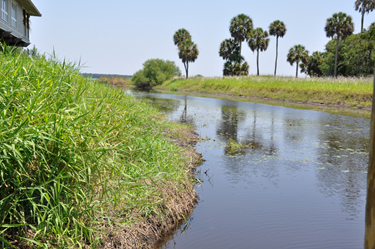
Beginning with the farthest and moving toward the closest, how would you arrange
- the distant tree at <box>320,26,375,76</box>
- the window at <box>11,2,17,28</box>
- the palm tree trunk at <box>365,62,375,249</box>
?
the distant tree at <box>320,26,375,76</box>
the window at <box>11,2,17,28</box>
the palm tree trunk at <box>365,62,375,249</box>

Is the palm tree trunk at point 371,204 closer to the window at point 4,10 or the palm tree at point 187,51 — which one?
the window at point 4,10

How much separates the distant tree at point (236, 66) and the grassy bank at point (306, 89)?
17648 mm

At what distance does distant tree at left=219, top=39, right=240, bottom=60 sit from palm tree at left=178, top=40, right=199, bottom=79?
6096mm

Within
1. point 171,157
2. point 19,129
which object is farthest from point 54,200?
point 171,157

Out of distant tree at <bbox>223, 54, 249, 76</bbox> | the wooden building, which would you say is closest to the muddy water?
the wooden building

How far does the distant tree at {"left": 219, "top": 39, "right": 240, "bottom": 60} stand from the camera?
69.8m

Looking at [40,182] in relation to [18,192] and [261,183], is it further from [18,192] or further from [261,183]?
[261,183]

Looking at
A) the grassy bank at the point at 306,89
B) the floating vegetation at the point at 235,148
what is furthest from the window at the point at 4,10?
the grassy bank at the point at 306,89

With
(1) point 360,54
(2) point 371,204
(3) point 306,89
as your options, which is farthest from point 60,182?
(1) point 360,54

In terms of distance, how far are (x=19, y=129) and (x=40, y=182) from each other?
56cm

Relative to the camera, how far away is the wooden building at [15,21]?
16.1m

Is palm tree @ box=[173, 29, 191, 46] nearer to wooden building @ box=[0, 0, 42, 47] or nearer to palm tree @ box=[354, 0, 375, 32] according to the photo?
palm tree @ box=[354, 0, 375, 32]

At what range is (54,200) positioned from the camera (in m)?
3.29

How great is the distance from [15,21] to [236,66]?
50.0 meters
